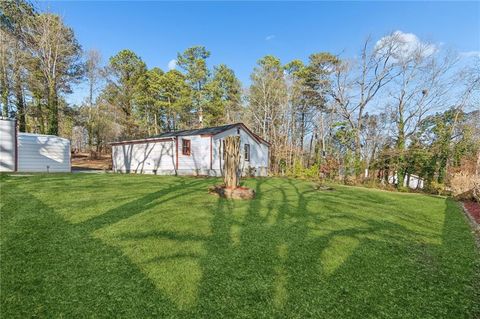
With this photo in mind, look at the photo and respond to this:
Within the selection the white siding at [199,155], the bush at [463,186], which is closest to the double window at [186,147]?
the white siding at [199,155]

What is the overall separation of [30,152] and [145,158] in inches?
234

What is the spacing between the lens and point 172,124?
98.7 ft

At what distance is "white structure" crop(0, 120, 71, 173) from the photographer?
11414 mm

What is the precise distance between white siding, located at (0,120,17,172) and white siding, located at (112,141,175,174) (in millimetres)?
6458

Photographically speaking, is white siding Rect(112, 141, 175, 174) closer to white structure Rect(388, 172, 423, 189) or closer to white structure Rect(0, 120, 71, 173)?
white structure Rect(0, 120, 71, 173)

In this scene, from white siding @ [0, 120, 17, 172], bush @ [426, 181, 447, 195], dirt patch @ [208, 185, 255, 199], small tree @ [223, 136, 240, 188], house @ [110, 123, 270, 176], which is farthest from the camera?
house @ [110, 123, 270, 176]

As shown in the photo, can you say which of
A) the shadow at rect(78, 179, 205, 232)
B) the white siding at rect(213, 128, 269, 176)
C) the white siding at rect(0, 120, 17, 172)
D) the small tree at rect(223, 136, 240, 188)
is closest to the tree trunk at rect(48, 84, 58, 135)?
the white siding at rect(0, 120, 17, 172)

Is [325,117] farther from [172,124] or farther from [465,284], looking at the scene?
[465,284]

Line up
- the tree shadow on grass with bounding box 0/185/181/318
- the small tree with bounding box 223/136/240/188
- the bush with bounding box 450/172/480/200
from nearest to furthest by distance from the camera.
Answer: the tree shadow on grass with bounding box 0/185/181/318
the small tree with bounding box 223/136/240/188
the bush with bounding box 450/172/480/200

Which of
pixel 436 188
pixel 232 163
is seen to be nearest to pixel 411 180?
pixel 436 188

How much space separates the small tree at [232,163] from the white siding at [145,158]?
346 inches

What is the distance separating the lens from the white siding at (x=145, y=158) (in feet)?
51.0

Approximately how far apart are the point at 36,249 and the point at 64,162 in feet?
43.0

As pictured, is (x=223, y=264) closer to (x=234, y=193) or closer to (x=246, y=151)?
(x=234, y=193)
